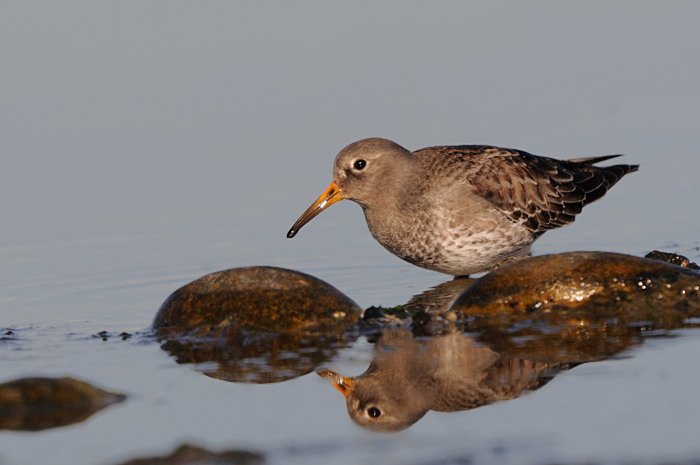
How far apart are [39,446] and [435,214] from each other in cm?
567

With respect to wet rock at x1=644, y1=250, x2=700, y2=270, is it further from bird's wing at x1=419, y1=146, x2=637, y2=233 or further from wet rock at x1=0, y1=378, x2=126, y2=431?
wet rock at x1=0, y1=378, x2=126, y2=431

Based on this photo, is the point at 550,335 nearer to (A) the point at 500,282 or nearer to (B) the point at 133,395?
(A) the point at 500,282

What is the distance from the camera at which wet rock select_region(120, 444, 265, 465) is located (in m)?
5.54

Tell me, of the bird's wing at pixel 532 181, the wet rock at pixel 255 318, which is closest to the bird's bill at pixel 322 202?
the bird's wing at pixel 532 181

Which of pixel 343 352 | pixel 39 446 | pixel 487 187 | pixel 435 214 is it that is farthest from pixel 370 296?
pixel 39 446

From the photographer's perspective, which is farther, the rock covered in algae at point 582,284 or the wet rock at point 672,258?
the wet rock at point 672,258

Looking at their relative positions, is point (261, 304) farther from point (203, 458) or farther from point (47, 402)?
point (203, 458)

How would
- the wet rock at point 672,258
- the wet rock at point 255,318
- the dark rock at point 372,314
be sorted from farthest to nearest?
the wet rock at point 672,258, the dark rock at point 372,314, the wet rock at point 255,318

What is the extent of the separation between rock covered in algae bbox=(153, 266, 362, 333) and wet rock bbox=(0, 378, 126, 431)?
1.73 meters

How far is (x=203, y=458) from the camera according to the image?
559cm

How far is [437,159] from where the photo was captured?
1141cm

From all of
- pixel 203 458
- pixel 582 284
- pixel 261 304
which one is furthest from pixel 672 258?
pixel 203 458

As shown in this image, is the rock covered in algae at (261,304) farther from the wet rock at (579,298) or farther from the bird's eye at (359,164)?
the bird's eye at (359,164)

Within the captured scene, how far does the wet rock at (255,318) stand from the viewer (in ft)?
26.2
